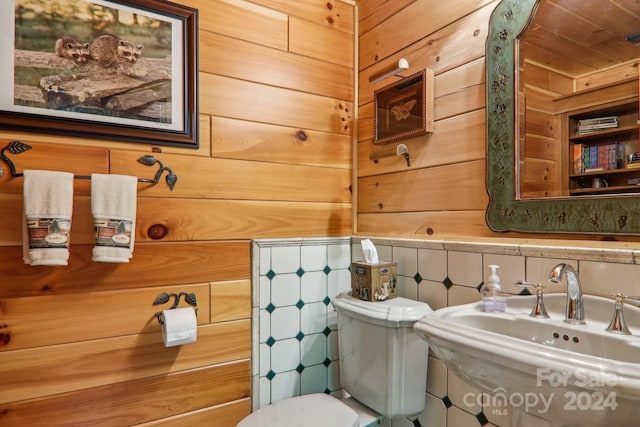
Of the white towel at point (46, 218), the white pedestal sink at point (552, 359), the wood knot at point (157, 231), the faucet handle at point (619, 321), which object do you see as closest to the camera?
the white pedestal sink at point (552, 359)

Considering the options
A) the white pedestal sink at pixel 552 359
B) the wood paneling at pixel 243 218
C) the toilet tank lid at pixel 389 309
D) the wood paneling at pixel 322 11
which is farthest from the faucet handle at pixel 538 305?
the wood paneling at pixel 322 11

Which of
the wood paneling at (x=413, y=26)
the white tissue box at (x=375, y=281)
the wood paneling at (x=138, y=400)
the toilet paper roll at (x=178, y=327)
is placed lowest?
the wood paneling at (x=138, y=400)

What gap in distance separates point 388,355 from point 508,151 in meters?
0.79

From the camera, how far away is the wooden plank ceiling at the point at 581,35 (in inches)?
38.5

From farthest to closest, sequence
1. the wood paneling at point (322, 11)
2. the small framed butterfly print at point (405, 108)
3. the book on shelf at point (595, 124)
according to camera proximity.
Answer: the wood paneling at point (322, 11)
the small framed butterfly print at point (405, 108)
the book on shelf at point (595, 124)

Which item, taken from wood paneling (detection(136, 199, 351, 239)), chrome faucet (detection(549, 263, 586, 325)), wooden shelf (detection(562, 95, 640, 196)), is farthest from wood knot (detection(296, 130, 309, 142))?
chrome faucet (detection(549, 263, 586, 325))

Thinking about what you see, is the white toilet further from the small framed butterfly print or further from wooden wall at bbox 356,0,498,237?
the small framed butterfly print

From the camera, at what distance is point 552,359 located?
2.34 feet

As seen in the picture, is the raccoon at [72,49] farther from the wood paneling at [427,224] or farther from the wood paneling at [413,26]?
the wood paneling at [427,224]

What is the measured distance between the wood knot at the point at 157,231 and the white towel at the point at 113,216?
4.0 inches

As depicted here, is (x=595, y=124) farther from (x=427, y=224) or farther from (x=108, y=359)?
(x=108, y=359)

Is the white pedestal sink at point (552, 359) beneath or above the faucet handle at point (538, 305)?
beneath

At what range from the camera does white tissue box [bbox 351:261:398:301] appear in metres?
1.43

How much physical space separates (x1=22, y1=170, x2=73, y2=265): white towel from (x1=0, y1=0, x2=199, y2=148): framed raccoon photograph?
0.19 m
